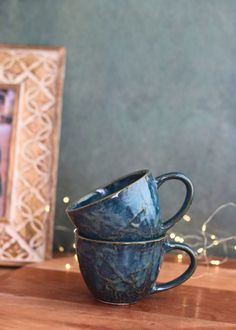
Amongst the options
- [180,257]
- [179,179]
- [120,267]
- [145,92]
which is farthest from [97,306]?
[145,92]

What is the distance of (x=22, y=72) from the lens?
945 millimetres

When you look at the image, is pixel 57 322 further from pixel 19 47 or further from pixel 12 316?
pixel 19 47

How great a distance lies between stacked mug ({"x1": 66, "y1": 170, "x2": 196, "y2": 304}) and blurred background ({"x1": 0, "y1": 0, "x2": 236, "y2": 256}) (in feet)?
1.18

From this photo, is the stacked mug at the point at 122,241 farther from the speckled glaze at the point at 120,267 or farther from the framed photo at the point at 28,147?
the framed photo at the point at 28,147

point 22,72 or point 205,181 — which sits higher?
point 22,72

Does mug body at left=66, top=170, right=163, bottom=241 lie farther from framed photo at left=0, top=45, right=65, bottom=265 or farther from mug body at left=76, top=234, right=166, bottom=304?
framed photo at left=0, top=45, right=65, bottom=265

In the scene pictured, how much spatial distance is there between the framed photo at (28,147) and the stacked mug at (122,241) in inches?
11.0

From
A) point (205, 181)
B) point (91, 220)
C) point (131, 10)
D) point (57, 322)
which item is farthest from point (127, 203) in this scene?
point (131, 10)

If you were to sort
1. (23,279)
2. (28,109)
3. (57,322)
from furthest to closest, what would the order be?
(28,109)
(23,279)
(57,322)

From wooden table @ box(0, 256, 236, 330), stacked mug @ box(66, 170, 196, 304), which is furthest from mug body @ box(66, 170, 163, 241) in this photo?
wooden table @ box(0, 256, 236, 330)

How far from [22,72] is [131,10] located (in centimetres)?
29

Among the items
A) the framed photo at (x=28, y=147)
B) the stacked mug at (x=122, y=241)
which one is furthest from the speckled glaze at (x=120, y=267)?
the framed photo at (x=28, y=147)

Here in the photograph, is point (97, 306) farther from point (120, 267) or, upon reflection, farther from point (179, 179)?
point (179, 179)

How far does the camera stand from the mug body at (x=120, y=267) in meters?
0.62
